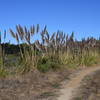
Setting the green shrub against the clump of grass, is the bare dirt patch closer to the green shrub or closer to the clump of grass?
the clump of grass

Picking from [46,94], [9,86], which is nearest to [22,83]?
[9,86]

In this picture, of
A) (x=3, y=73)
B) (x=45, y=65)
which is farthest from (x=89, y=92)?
(x=45, y=65)

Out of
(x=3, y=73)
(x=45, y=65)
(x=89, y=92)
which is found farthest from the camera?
(x=45, y=65)

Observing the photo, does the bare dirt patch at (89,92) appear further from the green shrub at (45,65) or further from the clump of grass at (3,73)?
the green shrub at (45,65)

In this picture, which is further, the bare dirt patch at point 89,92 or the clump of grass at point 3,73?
the clump of grass at point 3,73

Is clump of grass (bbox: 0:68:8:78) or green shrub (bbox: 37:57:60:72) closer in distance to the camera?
clump of grass (bbox: 0:68:8:78)

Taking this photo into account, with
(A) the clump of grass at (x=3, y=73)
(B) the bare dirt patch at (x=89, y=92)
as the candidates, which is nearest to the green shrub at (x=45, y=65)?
(A) the clump of grass at (x=3, y=73)

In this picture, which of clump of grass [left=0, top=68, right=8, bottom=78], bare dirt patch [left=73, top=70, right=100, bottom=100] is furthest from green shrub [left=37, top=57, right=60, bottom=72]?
bare dirt patch [left=73, top=70, right=100, bottom=100]

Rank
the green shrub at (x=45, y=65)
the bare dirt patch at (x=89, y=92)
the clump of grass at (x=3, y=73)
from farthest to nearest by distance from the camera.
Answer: the green shrub at (x=45, y=65) < the clump of grass at (x=3, y=73) < the bare dirt patch at (x=89, y=92)

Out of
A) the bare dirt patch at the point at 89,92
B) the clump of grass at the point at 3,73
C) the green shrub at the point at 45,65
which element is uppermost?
the green shrub at the point at 45,65

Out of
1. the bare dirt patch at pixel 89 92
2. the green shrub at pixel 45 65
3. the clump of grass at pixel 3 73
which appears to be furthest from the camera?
the green shrub at pixel 45 65

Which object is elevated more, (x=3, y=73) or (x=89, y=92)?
(x=3, y=73)

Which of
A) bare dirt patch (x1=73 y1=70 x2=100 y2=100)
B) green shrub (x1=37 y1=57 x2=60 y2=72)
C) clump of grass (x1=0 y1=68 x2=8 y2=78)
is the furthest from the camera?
green shrub (x1=37 y1=57 x2=60 y2=72)

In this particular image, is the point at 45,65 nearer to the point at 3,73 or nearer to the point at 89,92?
the point at 3,73
